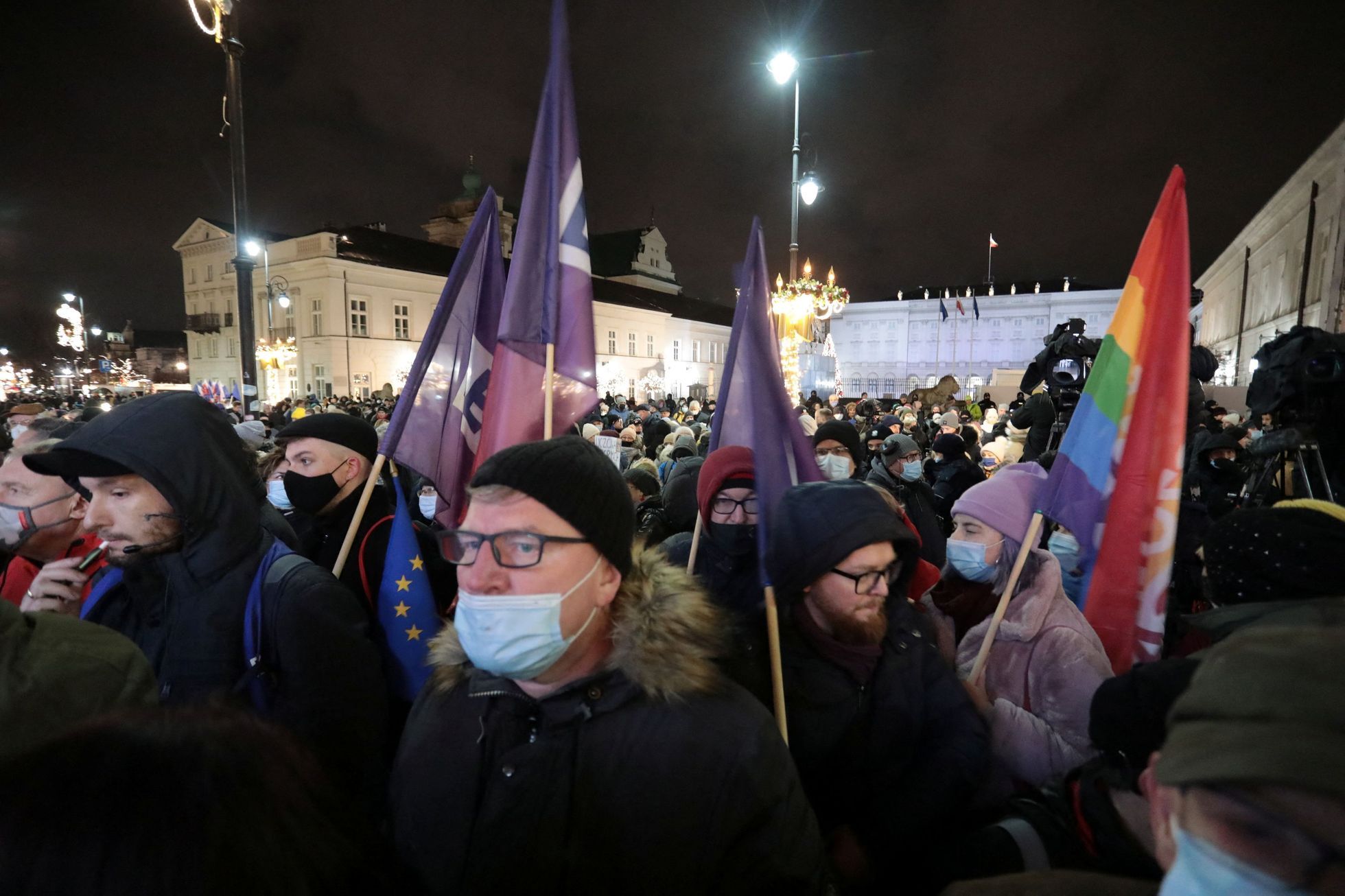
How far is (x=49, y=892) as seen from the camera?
0.67 m

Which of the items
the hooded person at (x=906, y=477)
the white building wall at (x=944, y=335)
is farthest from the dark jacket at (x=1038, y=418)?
the white building wall at (x=944, y=335)

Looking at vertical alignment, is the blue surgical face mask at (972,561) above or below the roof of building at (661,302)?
Result: below

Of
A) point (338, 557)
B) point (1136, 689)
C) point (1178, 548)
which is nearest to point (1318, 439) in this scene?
point (1178, 548)

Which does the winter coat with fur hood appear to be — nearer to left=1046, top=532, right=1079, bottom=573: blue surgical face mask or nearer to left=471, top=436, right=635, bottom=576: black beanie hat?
left=471, top=436, right=635, bottom=576: black beanie hat

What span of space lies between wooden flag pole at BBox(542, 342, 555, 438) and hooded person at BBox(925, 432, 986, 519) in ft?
14.0

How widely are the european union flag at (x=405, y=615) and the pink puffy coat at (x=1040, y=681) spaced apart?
7.50 ft

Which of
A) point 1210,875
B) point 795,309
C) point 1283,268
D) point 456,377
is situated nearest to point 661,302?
point 1283,268

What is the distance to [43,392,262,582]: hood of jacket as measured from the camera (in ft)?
6.23

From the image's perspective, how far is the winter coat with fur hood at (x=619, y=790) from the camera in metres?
1.35

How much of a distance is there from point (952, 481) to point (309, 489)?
17.9ft

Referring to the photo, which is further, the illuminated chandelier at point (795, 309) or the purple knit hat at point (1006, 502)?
the illuminated chandelier at point (795, 309)

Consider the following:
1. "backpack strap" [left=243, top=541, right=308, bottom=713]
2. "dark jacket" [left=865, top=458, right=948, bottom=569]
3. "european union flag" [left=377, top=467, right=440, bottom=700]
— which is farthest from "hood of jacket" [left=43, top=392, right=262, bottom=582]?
"dark jacket" [left=865, top=458, right=948, bottom=569]

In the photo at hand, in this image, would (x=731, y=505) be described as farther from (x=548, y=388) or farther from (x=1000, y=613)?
(x=1000, y=613)

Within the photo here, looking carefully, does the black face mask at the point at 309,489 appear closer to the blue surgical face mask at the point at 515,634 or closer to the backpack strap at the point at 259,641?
the backpack strap at the point at 259,641
